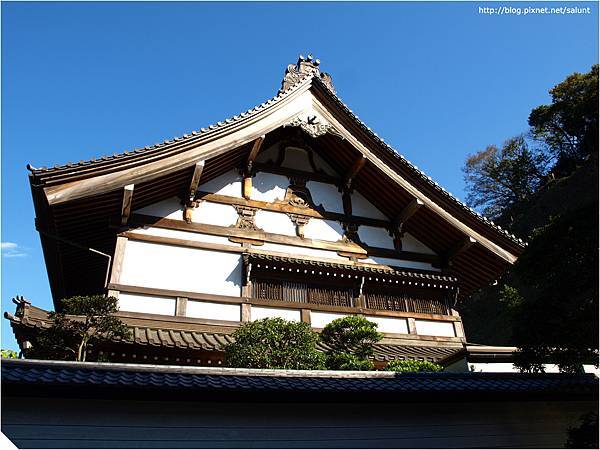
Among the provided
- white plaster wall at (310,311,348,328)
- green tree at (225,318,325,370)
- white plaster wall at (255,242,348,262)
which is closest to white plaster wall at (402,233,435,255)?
white plaster wall at (255,242,348,262)

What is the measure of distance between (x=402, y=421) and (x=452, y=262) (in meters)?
8.22

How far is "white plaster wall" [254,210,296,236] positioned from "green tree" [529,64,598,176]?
34455mm

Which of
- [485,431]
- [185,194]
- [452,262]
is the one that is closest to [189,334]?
[185,194]

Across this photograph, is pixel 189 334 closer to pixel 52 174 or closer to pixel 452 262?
pixel 52 174

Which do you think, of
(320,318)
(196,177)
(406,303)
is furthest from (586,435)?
(196,177)

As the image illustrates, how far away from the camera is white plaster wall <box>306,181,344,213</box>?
14.4 m

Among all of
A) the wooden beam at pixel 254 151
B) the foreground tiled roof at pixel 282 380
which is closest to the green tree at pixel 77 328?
the foreground tiled roof at pixel 282 380

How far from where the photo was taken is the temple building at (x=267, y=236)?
35.4 feet

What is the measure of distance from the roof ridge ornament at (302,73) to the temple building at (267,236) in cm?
6

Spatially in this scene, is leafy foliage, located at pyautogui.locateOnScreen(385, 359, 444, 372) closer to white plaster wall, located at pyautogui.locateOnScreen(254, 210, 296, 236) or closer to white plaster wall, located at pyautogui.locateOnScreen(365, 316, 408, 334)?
white plaster wall, located at pyautogui.locateOnScreen(365, 316, 408, 334)

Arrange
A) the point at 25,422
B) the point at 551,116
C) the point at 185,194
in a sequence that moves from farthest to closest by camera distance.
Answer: the point at 551,116
the point at 185,194
the point at 25,422

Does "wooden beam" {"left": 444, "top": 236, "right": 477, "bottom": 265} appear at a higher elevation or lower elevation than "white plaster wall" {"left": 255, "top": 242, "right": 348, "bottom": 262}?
higher

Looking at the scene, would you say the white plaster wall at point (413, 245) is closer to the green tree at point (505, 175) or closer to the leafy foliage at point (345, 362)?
the leafy foliage at point (345, 362)

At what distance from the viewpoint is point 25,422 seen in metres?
5.88
